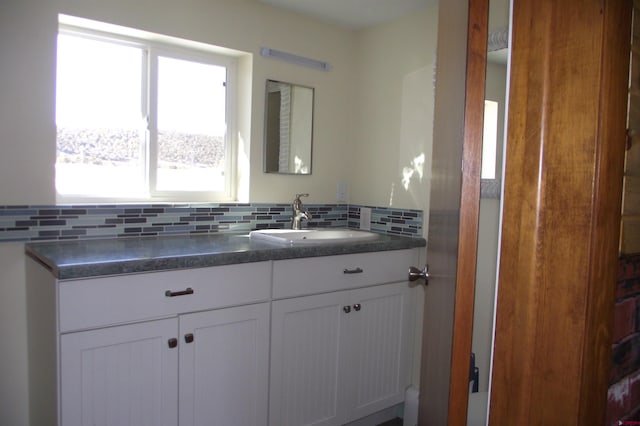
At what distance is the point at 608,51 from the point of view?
1.75ft

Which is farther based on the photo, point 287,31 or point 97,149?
point 287,31

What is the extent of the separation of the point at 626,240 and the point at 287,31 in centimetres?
235

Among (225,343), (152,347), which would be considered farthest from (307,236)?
(152,347)

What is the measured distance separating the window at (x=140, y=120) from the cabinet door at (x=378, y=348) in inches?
39.7

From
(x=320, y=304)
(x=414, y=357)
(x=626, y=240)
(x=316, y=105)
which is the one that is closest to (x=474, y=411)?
(x=626, y=240)

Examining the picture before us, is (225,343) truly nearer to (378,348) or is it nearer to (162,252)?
(162,252)

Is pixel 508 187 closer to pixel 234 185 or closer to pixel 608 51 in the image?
pixel 608 51

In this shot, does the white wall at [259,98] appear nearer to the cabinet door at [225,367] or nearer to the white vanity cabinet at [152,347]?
the white vanity cabinet at [152,347]

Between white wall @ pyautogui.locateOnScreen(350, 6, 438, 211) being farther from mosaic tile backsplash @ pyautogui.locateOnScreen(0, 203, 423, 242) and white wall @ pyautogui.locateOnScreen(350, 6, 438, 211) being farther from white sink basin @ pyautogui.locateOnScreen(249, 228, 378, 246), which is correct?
white sink basin @ pyautogui.locateOnScreen(249, 228, 378, 246)

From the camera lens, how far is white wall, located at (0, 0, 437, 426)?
1.87m

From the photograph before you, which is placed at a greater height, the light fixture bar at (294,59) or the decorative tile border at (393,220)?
the light fixture bar at (294,59)

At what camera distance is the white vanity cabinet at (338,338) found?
203cm

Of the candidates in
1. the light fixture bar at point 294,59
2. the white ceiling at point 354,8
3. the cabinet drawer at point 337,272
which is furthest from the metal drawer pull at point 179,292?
the white ceiling at point 354,8

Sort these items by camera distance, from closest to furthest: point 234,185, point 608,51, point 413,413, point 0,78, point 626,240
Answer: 1. point 608,51
2. point 626,240
3. point 0,78
4. point 413,413
5. point 234,185
